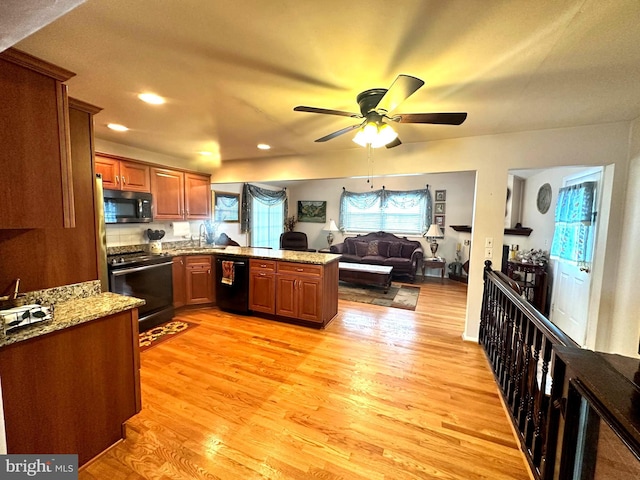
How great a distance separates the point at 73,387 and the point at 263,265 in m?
2.34

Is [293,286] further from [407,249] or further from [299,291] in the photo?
[407,249]

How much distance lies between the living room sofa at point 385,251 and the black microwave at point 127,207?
4.16 m

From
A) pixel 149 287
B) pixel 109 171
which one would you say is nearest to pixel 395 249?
pixel 149 287

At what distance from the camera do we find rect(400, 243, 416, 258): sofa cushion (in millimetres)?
6316

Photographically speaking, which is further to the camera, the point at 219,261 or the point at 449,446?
the point at 219,261

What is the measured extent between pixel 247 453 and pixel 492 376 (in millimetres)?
2206

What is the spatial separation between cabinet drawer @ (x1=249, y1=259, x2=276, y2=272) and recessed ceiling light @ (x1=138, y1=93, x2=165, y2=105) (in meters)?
2.11

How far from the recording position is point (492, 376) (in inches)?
95.8

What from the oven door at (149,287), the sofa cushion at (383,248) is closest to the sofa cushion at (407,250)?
the sofa cushion at (383,248)

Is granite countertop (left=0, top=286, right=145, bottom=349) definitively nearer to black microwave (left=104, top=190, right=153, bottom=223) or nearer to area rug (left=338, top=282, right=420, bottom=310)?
black microwave (left=104, top=190, right=153, bottom=223)

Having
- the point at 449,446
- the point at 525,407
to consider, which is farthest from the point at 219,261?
the point at 525,407

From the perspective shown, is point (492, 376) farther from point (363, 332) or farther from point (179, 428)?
point (179, 428)

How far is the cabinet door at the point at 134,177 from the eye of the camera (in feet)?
11.0

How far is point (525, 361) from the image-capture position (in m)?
1.72
